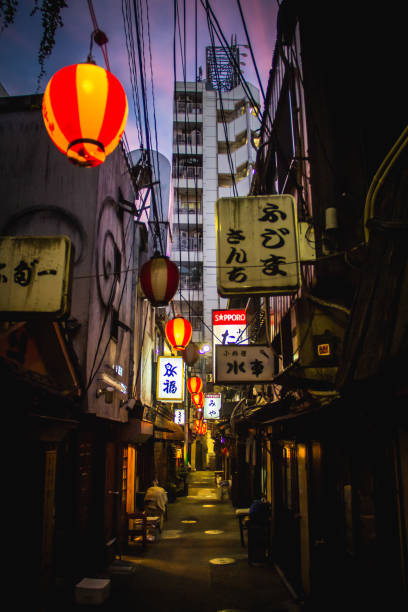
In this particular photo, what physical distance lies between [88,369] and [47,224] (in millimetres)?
4158

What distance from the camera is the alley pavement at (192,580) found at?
32.9 ft

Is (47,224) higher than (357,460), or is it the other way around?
(47,224)

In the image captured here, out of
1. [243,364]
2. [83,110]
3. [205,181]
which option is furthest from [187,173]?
[83,110]

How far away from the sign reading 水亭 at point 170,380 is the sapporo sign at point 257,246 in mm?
13911

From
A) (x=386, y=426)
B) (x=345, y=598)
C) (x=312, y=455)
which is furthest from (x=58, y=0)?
(x=345, y=598)

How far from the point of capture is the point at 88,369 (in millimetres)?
11008

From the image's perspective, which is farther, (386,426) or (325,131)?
(325,131)

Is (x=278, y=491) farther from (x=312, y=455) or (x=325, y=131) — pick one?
(x=325, y=131)

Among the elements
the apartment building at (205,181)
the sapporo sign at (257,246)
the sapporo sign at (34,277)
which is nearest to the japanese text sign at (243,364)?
the sapporo sign at (257,246)

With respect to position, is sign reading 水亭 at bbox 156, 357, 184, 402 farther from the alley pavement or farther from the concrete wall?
the concrete wall

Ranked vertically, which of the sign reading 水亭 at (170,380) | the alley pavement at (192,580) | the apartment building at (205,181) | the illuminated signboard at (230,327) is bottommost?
the alley pavement at (192,580)

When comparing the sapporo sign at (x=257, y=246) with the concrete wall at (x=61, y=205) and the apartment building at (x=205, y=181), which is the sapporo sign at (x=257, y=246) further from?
the apartment building at (x=205, y=181)

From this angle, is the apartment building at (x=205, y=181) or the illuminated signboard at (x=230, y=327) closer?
the illuminated signboard at (x=230, y=327)

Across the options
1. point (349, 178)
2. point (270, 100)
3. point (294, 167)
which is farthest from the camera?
point (270, 100)
